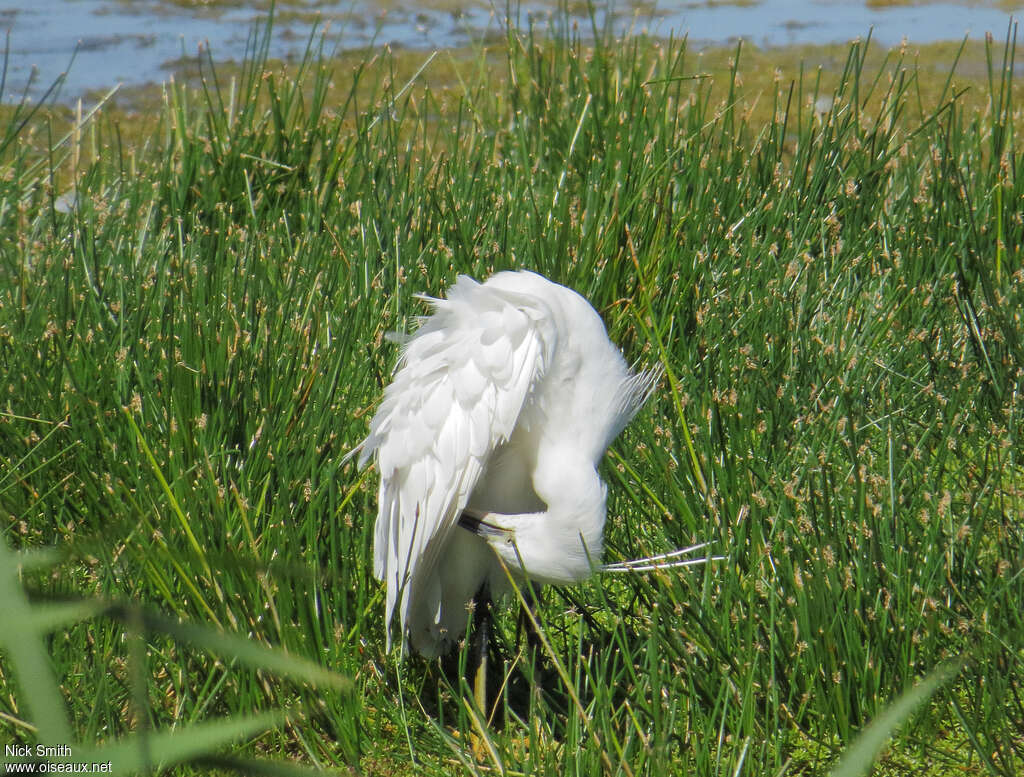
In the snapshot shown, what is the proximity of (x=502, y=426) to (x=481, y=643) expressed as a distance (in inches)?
24.1

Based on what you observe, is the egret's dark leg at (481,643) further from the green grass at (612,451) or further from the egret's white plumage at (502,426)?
the egret's white plumage at (502,426)

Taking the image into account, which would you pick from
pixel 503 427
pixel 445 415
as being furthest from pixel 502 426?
pixel 445 415

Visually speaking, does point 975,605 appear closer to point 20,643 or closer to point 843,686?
point 843,686

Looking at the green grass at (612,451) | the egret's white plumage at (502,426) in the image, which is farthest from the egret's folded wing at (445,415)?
the green grass at (612,451)

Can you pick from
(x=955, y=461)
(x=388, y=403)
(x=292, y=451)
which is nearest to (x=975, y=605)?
(x=955, y=461)

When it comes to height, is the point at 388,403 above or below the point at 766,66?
below

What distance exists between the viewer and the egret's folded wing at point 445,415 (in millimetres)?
2023

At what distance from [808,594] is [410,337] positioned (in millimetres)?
1019

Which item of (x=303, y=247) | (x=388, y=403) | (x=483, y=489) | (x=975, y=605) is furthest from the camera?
(x=303, y=247)

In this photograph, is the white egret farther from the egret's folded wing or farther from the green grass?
the green grass

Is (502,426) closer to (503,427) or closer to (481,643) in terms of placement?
(503,427)

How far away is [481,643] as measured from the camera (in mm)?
2377

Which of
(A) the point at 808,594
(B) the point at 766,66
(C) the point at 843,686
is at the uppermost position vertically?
(B) the point at 766,66

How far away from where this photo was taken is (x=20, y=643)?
23.4 inches
